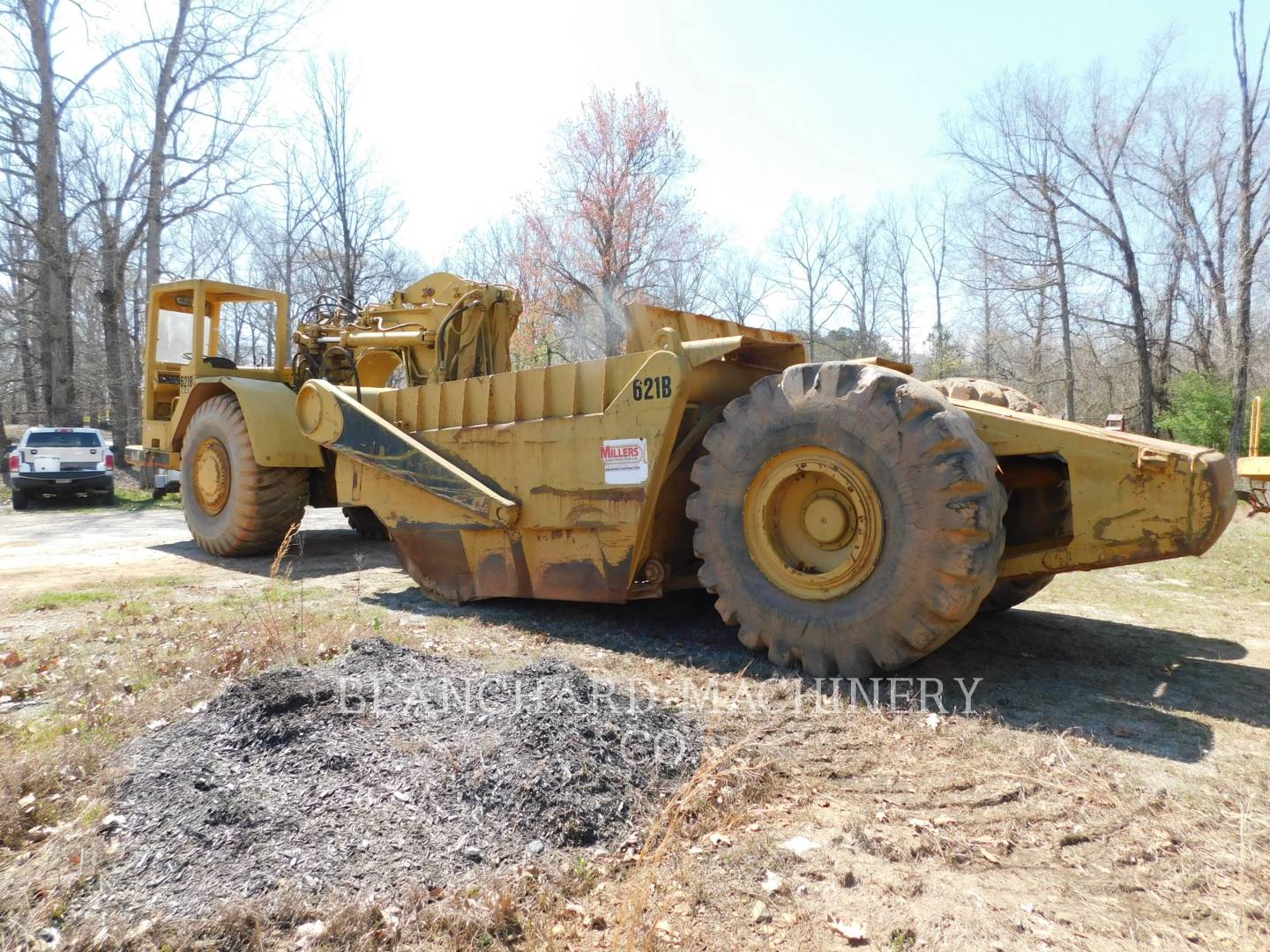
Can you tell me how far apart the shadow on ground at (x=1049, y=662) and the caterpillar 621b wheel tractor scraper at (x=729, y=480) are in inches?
12.3

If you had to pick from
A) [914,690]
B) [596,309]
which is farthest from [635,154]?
[914,690]

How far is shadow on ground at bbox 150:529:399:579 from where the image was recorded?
27.0 feet

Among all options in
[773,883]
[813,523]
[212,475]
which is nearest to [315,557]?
[212,475]

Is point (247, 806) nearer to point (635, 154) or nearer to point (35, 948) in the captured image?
point (35, 948)

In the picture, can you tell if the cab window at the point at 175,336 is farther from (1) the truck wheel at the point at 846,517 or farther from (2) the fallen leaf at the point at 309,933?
(2) the fallen leaf at the point at 309,933

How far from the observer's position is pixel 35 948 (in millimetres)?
2047

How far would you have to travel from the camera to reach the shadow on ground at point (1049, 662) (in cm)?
371

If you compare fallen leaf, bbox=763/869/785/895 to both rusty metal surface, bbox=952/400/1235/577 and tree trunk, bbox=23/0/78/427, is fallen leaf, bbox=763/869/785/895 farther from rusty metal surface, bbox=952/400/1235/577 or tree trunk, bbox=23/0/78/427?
tree trunk, bbox=23/0/78/427

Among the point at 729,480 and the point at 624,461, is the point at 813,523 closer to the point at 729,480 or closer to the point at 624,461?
the point at 729,480

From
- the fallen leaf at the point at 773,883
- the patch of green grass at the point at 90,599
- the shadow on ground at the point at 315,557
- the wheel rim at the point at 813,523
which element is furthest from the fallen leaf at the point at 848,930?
the shadow on ground at the point at 315,557

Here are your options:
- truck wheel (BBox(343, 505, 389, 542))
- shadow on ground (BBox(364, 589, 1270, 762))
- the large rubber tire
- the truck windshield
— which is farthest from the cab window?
the large rubber tire

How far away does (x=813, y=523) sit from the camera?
450cm

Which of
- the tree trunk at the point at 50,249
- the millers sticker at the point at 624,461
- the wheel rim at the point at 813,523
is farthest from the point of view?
the tree trunk at the point at 50,249

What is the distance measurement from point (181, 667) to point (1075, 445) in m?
4.96
